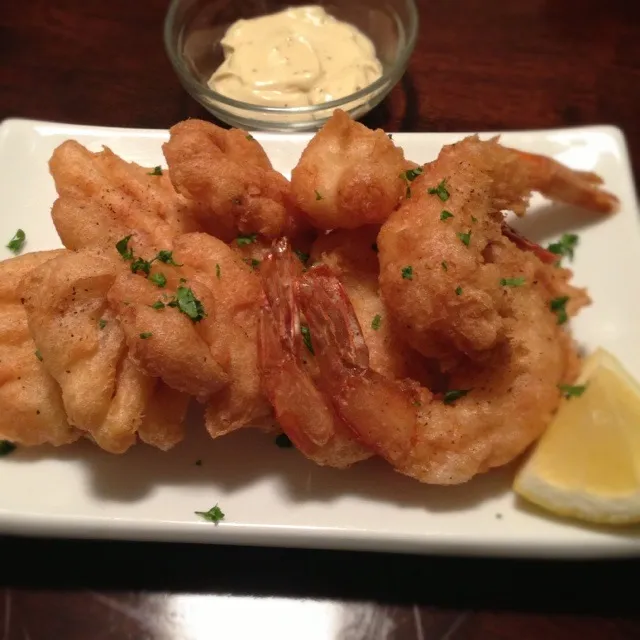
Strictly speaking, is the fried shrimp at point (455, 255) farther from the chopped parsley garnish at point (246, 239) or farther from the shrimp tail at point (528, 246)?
the chopped parsley garnish at point (246, 239)

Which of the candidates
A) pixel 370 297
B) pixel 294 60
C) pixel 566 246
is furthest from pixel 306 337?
pixel 294 60

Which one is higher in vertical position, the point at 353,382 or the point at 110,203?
the point at 110,203

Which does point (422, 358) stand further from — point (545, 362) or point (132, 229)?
point (132, 229)

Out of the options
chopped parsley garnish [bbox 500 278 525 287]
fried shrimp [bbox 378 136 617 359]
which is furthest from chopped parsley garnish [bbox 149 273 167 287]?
chopped parsley garnish [bbox 500 278 525 287]

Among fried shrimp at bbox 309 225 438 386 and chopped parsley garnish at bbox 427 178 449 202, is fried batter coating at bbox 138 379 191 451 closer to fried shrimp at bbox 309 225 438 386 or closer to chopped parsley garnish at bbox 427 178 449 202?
fried shrimp at bbox 309 225 438 386

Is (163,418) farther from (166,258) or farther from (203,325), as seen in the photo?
A: (166,258)

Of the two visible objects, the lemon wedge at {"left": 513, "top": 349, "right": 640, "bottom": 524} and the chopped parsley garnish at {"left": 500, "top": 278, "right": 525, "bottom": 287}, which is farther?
the chopped parsley garnish at {"left": 500, "top": 278, "right": 525, "bottom": 287}

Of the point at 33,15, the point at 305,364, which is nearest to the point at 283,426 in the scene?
the point at 305,364

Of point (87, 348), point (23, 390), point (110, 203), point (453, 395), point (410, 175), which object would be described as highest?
point (410, 175)
